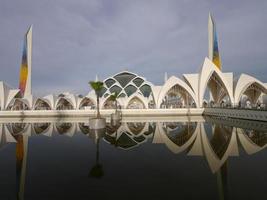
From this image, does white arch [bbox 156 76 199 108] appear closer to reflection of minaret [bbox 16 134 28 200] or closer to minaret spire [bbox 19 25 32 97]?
reflection of minaret [bbox 16 134 28 200]

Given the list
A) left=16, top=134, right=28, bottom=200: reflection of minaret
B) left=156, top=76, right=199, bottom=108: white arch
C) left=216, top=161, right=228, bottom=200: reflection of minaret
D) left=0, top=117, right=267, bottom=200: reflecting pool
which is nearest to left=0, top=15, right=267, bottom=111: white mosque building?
left=156, top=76, right=199, bottom=108: white arch

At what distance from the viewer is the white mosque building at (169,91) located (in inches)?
1507

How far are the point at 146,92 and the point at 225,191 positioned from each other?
238 feet

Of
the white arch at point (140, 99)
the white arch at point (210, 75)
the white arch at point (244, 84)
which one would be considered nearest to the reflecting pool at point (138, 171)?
the white arch at point (210, 75)

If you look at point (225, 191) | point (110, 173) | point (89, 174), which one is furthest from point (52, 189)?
point (225, 191)

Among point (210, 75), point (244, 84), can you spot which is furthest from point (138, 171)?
point (244, 84)

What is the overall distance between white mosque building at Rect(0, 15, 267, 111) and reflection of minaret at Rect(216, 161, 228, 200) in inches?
1209

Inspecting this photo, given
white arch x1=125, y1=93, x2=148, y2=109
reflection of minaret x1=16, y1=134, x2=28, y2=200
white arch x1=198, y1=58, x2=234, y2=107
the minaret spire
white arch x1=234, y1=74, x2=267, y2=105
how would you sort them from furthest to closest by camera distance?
the minaret spire < white arch x1=125, y1=93, x2=148, y2=109 < white arch x1=198, y1=58, x2=234, y2=107 < white arch x1=234, y1=74, x2=267, y2=105 < reflection of minaret x1=16, y1=134, x2=28, y2=200

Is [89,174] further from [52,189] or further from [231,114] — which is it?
[231,114]

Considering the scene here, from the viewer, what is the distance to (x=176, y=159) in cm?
933

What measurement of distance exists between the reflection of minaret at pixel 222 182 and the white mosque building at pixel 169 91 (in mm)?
30708

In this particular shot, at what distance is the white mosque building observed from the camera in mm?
38281

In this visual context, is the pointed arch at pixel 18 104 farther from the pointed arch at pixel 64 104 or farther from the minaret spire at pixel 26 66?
the pointed arch at pixel 64 104

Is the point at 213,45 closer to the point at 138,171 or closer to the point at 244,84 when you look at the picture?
the point at 244,84
